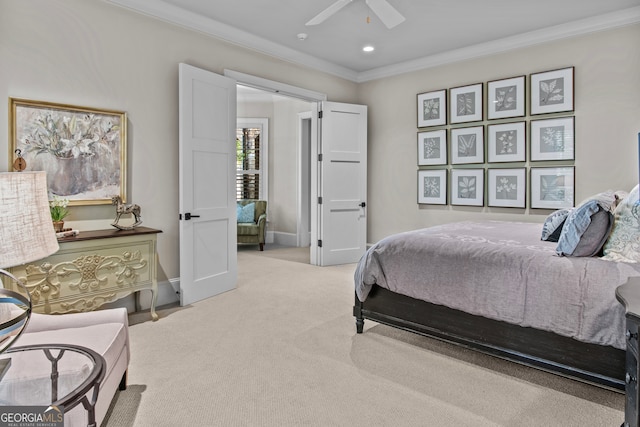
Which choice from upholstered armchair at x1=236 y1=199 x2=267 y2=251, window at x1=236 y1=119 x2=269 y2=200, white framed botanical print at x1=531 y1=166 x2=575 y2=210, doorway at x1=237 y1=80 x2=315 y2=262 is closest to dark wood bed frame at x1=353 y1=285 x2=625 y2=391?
white framed botanical print at x1=531 y1=166 x2=575 y2=210

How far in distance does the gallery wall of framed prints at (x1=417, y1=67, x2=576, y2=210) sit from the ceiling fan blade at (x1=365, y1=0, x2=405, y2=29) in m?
2.09

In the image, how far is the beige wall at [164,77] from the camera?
118 inches

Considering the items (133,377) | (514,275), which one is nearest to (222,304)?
(133,377)

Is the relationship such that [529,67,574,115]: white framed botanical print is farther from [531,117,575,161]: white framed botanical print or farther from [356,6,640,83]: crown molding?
[356,6,640,83]: crown molding

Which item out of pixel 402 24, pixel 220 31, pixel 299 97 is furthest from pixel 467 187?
pixel 220 31

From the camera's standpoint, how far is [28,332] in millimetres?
1870

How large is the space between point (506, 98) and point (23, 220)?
4.74m

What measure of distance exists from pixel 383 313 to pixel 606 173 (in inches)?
113

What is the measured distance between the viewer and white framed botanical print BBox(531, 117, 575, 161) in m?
4.21

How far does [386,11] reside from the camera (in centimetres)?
305

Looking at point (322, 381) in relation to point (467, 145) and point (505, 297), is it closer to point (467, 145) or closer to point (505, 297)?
point (505, 297)

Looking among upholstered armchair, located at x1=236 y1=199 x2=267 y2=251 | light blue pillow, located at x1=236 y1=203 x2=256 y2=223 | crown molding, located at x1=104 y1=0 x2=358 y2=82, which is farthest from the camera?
light blue pillow, located at x1=236 y1=203 x2=256 y2=223

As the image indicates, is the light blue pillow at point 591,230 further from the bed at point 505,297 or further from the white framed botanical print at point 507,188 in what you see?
the white framed botanical print at point 507,188

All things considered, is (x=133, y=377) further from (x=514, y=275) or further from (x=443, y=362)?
(x=514, y=275)
